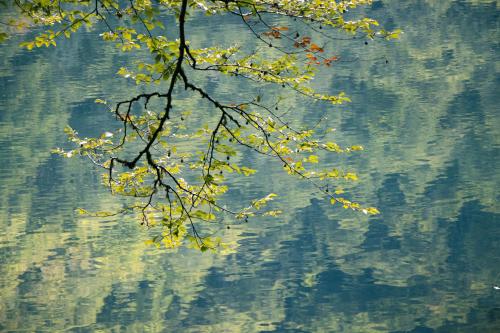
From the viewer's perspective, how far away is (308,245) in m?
15.1

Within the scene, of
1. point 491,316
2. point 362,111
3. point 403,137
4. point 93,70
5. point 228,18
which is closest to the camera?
point 491,316

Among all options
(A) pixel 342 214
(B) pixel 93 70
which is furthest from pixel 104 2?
(B) pixel 93 70

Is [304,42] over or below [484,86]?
over

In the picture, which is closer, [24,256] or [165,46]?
[165,46]

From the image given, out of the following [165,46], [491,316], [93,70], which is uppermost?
[165,46]

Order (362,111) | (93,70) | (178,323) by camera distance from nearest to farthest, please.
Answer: (178,323), (362,111), (93,70)

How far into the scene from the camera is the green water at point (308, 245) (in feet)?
40.2

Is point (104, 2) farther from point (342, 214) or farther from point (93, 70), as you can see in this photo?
point (93, 70)

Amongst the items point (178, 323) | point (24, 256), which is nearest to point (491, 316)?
point (178, 323)

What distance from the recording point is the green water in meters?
→ 12.2

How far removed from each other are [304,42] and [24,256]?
1227cm

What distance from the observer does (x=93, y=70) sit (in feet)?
116

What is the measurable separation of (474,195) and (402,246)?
143 inches

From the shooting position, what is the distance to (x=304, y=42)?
496cm
